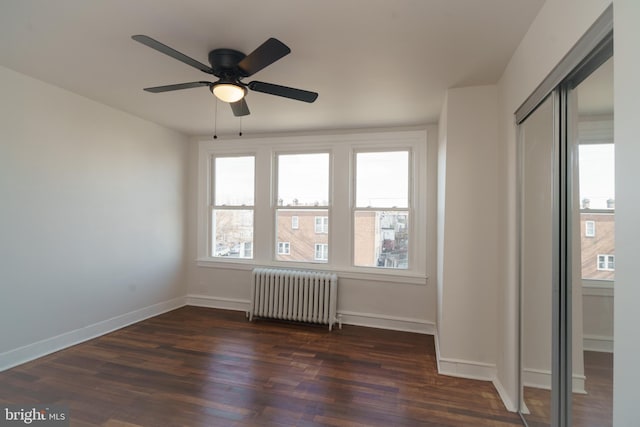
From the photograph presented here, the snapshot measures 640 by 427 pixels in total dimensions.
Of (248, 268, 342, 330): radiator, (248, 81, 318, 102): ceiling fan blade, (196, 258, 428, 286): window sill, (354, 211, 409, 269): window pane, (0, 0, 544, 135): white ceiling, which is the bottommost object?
(248, 268, 342, 330): radiator

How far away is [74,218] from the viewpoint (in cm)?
320

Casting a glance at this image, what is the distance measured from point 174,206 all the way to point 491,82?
14.1ft

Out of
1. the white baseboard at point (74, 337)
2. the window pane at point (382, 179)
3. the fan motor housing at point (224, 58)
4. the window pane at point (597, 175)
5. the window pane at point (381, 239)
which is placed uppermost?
the fan motor housing at point (224, 58)

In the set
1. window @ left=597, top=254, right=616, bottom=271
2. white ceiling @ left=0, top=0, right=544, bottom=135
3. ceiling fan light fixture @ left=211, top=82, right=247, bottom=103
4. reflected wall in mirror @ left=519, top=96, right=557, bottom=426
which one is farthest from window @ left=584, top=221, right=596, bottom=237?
ceiling fan light fixture @ left=211, top=82, right=247, bottom=103

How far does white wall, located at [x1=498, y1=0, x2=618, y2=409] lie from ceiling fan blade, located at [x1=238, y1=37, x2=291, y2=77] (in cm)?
137

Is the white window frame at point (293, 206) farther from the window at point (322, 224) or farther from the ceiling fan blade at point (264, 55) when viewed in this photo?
the ceiling fan blade at point (264, 55)

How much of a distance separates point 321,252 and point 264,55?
2960 mm

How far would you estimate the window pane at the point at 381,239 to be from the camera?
13.3 feet

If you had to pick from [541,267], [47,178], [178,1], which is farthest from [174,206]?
[541,267]

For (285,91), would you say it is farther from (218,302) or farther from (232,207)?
(218,302)

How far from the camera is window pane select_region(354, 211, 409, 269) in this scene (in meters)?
4.05

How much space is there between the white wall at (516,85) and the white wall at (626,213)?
0.31 meters

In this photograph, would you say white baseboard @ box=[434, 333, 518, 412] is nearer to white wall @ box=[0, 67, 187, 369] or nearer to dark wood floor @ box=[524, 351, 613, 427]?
dark wood floor @ box=[524, 351, 613, 427]

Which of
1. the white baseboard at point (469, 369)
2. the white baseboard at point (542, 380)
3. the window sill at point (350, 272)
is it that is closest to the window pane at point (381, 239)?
the window sill at point (350, 272)
